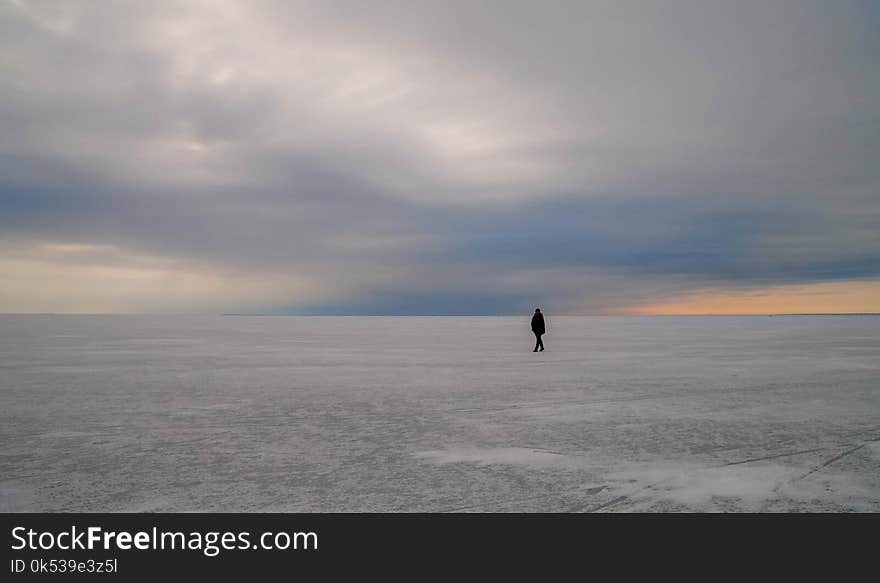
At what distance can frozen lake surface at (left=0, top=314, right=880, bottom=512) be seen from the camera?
602 centimetres

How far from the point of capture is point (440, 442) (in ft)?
27.7

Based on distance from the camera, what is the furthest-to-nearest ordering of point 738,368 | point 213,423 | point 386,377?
point 738,368, point 386,377, point 213,423

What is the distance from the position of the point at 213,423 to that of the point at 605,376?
34.1 feet

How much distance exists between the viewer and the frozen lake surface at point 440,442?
602cm
